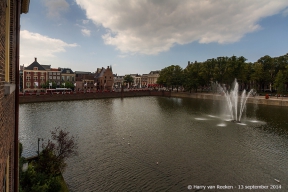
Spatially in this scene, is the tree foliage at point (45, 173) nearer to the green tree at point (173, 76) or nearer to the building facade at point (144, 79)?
the green tree at point (173, 76)

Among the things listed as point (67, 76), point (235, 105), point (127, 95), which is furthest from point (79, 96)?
point (235, 105)

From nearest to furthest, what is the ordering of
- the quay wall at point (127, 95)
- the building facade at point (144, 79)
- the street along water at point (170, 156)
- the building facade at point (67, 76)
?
the street along water at point (170, 156) < the quay wall at point (127, 95) < the building facade at point (67, 76) < the building facade at point (144, 79)

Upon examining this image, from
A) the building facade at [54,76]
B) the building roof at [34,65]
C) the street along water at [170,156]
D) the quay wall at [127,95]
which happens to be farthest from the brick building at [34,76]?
the street along water at [170,156]

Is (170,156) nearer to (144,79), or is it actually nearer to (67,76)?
(67,76)

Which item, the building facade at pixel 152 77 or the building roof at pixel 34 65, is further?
the building facade at pixel 152 77

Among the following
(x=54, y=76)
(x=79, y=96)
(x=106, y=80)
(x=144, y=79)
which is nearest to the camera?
(x=79, y=96)

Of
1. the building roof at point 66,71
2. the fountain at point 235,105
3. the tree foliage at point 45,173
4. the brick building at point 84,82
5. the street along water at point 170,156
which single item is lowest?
the street along water at point 170,156

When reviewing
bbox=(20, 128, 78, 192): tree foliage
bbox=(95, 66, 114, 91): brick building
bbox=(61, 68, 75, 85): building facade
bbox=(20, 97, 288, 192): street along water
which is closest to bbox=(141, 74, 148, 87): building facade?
bbox=(95, 66, 114, 91): brick building

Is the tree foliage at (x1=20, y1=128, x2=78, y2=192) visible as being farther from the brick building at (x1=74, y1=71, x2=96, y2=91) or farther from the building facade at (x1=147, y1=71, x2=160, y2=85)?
the building facade at (x1=147, y1=71, x2=160, y2=85)

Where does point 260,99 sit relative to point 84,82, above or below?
below

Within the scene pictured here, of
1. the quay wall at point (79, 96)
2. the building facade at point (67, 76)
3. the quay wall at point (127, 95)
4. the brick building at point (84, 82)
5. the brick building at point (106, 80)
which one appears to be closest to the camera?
the quay wall at point (127, 95)

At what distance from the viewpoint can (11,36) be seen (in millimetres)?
5289

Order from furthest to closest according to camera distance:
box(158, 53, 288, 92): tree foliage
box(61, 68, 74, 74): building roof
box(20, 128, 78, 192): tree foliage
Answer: box(61, 68, 74, 74): building roof < box(158, 53, 288, 92): tree foliage < box(20, 128, 78, 192): tree foliage

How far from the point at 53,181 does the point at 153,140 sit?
1188cm
